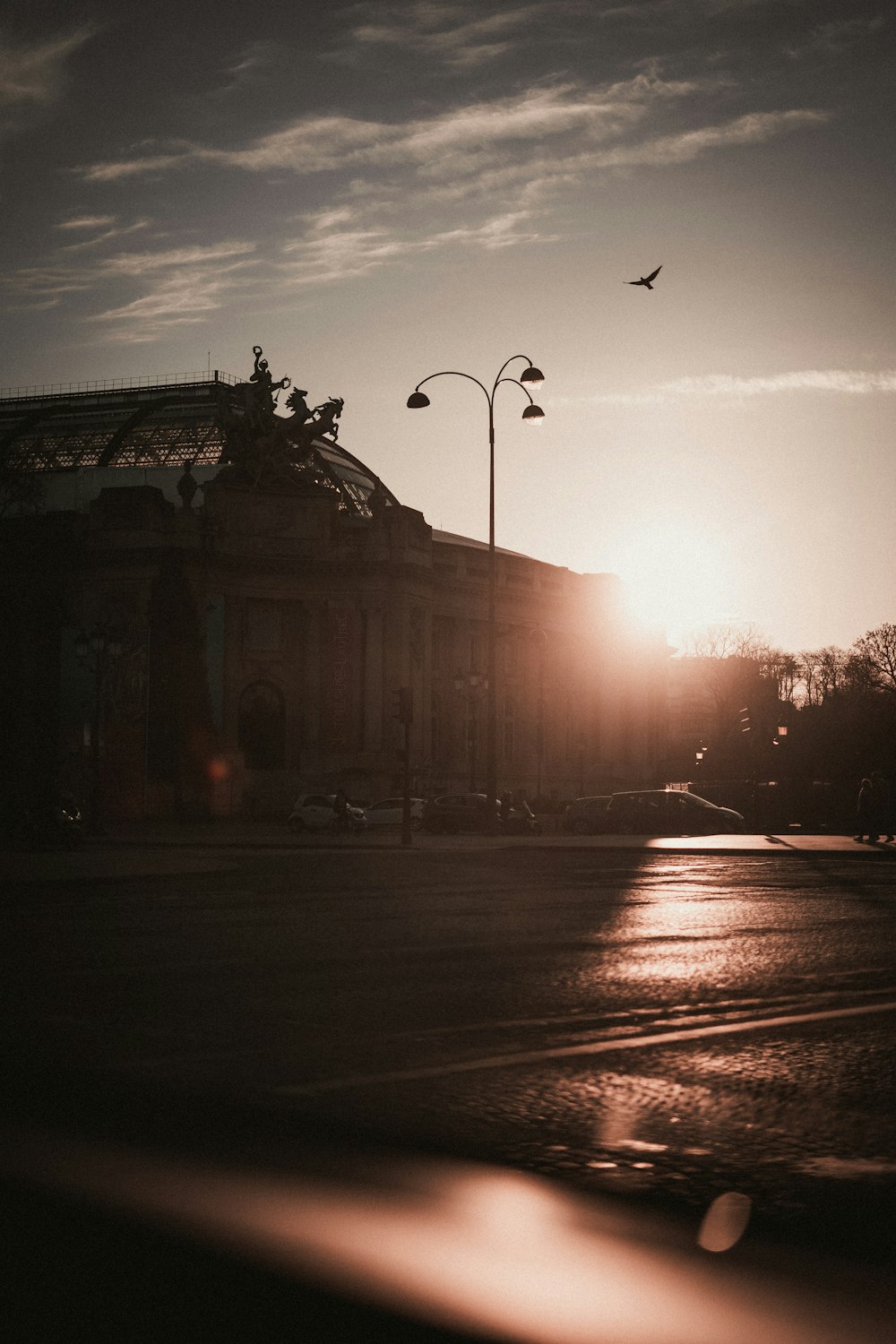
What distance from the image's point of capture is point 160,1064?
7.00 m

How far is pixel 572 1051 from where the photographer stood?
726 centimetres

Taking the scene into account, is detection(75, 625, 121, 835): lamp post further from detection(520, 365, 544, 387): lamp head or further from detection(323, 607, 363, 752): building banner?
detection(323, 607, 363, 752): building banner

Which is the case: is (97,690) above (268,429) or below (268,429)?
below

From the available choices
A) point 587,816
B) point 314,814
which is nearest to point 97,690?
point 314,814

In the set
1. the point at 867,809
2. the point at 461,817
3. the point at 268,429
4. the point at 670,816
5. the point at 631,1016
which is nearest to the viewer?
the point at 631,1016

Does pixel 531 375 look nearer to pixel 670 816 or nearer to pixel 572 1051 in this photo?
pixel 670 816

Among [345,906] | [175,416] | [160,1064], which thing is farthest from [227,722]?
[160,1064]

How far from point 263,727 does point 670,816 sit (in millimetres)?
31980

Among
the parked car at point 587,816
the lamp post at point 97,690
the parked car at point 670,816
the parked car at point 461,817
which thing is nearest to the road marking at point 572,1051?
the lamp post at point 97,690

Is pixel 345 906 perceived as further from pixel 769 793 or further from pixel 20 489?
pixel 769 793

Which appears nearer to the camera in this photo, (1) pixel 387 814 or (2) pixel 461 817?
(2) pixel 461 817

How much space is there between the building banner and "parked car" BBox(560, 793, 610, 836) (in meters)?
23.3

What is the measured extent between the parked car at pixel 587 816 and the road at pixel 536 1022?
32585mm

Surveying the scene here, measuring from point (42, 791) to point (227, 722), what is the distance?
34320mm
